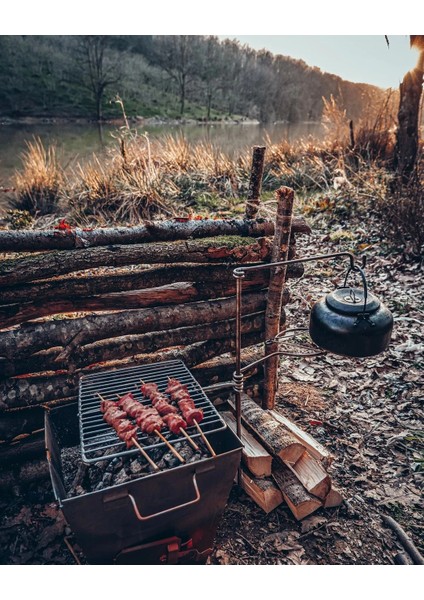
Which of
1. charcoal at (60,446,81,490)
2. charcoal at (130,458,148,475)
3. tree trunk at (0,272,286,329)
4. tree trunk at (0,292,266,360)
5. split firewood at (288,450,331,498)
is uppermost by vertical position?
tree trunk at (0,272,286,329)

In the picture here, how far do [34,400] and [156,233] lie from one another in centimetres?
168

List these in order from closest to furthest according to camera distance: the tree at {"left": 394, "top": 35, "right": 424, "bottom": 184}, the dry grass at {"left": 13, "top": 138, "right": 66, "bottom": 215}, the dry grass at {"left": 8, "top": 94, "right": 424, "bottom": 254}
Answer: the tree at {"left": 394, "top": 35, "right": 424, "bottom": 184} → the dry grass at {"left": 8, "top": 94, "right": 424, "bottom": 254} → the dry grass at {"left": 13, "top": 138, "right": 66, "bottom": 215}

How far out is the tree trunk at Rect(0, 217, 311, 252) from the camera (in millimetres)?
3057

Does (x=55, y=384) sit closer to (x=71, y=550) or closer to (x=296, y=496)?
(x=71, y=550)

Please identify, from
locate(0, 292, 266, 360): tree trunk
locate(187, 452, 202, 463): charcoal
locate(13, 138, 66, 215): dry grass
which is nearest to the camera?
locate(187, 452, 202, 463): charcoal

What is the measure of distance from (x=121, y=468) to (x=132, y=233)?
6.02 feet

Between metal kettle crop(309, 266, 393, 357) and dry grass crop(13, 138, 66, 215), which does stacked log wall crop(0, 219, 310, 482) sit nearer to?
metal kettle crop(309, 266, 393, 357)

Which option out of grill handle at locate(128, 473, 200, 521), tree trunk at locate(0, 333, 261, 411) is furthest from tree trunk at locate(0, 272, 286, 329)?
grill handle at locate(128, 473, 200, 521)

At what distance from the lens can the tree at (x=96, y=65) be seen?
2589cm

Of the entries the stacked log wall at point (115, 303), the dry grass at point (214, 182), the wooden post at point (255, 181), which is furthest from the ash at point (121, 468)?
the dry grass at point (214, 182)

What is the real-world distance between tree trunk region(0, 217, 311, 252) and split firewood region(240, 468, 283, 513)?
6.70 ft

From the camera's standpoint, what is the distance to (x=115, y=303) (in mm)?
3367

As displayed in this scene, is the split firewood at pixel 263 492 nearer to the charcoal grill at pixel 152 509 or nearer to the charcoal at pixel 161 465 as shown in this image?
the charcoal grill at pixel 152 509

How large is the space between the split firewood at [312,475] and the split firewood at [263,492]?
0.66 feet
